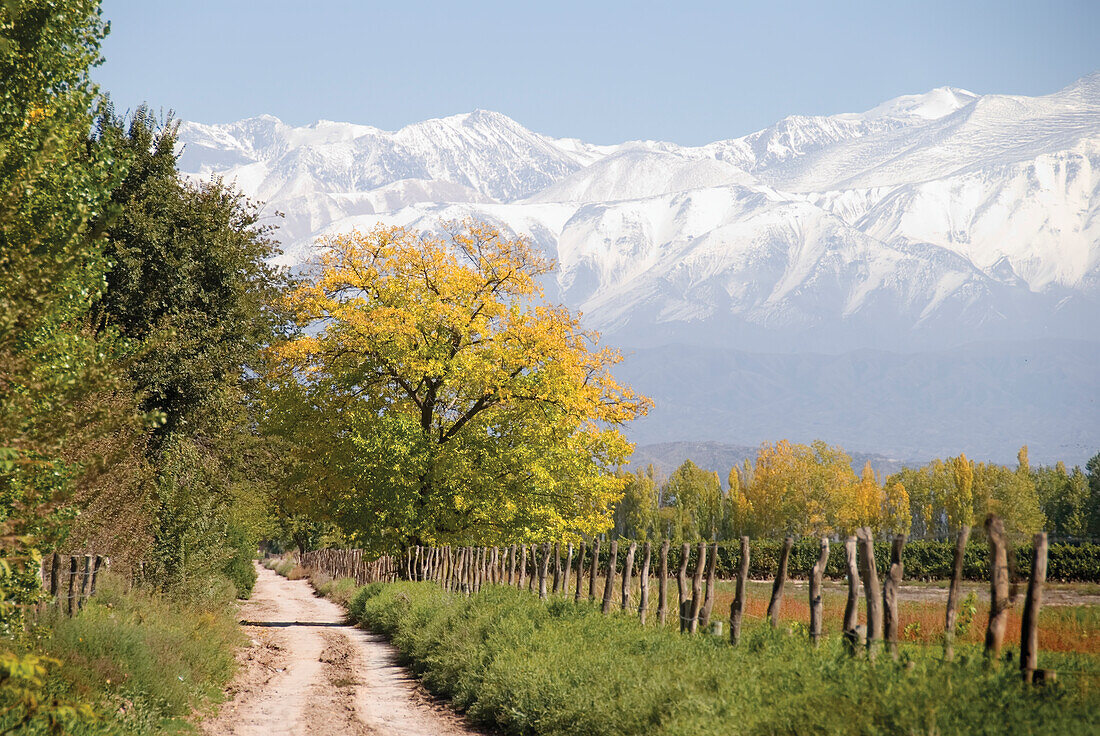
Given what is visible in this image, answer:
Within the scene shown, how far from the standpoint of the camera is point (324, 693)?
15141mm

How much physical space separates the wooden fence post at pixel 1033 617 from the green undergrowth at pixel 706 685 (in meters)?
0.24

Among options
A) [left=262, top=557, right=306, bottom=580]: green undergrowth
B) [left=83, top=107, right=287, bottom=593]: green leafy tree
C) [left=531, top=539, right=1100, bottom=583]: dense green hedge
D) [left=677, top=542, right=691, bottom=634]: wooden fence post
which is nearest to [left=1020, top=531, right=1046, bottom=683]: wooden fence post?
[left=677, top=542, right=691, bottom=634]: wooden fence post

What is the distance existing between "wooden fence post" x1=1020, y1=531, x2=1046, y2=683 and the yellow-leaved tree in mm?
22329

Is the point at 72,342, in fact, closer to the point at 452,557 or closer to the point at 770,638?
the point at 770,638

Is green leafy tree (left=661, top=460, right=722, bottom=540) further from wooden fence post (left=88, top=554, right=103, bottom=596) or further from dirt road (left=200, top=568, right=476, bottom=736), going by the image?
wooden fence post (left=88, top=554, right=103, bottom=596)

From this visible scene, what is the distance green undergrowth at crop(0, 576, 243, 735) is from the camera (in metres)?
9.87

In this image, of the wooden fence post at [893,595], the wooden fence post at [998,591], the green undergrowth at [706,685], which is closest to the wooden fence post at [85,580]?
the green undergrowth at [706,685]

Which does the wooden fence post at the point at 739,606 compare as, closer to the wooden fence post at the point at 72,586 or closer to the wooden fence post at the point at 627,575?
the wooden fence post at the point at 627,575

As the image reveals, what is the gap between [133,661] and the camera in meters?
11.9

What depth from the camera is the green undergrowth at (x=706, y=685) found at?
23.8 ft

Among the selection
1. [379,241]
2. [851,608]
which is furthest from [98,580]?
[379,241]

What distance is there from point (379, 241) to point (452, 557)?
11.6 metres

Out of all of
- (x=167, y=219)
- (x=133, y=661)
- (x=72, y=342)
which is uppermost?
(x=167, y=219)

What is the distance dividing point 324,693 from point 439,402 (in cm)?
1890
